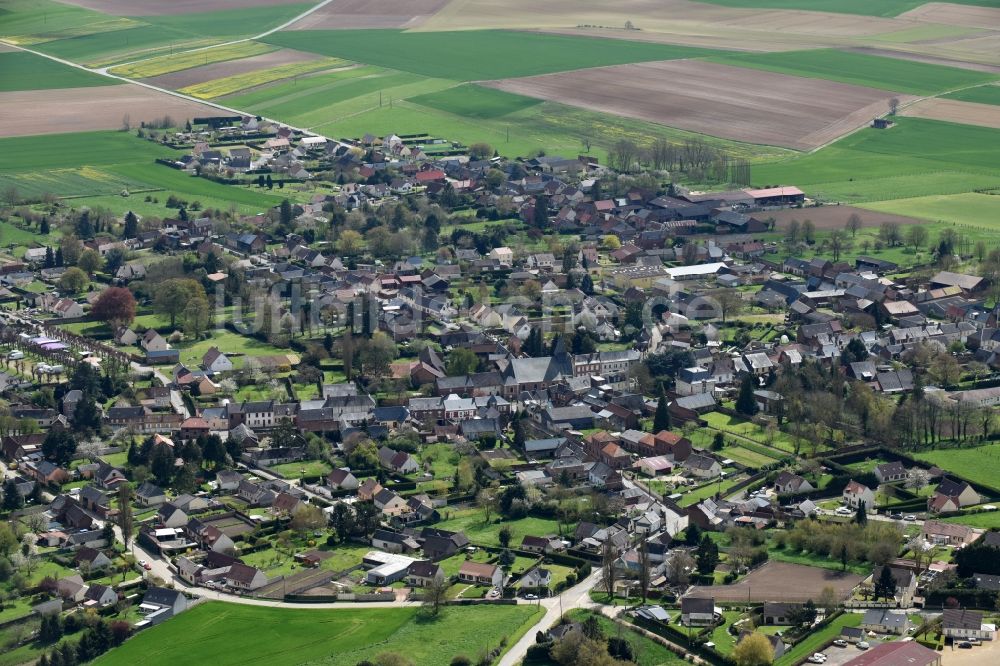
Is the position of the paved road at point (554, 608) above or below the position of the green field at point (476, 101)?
below

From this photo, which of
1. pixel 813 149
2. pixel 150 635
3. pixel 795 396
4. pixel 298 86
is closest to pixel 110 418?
pixel 150 635

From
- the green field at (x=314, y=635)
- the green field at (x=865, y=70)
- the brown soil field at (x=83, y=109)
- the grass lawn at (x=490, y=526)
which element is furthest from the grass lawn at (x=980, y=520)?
the brown soil field at (x=83, y=109)

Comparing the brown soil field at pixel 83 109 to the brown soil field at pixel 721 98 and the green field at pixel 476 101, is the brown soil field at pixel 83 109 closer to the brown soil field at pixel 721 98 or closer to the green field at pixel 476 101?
the green field at pixel 476 101

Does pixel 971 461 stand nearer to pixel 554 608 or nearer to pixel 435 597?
pixel 554 608

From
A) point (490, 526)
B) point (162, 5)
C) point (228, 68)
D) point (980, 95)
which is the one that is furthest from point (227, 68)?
point (490, 526)

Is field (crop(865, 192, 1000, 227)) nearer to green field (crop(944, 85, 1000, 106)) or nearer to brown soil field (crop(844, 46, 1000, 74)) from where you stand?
green field (crop(944, 85, 1000, 106))

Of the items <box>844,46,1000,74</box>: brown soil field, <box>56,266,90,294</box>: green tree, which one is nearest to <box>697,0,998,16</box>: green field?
<box>844,46,1000,74</box>: brown soil field
